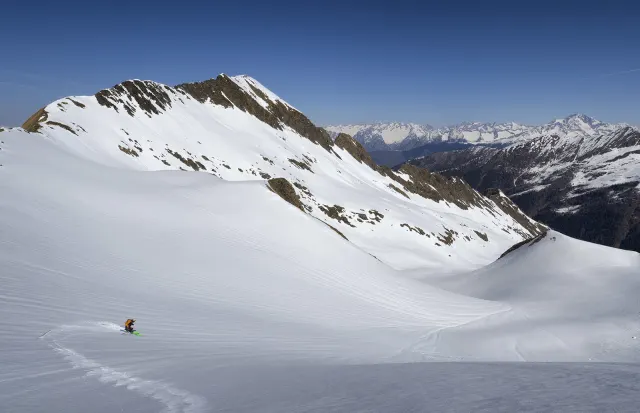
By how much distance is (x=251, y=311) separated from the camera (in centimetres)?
1648

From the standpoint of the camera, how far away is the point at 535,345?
20.2 m

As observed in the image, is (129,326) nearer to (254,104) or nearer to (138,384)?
(138,384)

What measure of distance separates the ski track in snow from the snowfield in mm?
51

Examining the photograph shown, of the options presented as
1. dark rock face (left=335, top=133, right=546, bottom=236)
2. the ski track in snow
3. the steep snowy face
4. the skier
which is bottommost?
the ski track in snow

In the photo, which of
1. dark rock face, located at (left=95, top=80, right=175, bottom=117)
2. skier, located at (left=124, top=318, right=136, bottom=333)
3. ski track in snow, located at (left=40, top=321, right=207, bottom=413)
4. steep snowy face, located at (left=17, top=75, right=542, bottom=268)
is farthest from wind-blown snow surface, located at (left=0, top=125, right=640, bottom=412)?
dark rock face, located at (left=95, top=80, right=175, bottom=117)

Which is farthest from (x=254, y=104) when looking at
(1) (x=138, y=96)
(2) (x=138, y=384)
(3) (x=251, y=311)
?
(2) (x=138, y=384)

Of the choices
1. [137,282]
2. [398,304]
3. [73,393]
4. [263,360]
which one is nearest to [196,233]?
[137,282]

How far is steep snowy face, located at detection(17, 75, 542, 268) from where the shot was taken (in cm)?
5371

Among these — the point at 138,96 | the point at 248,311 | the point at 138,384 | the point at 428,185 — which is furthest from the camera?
the point at 428,185

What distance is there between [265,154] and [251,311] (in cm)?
7477

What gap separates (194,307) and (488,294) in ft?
82.9

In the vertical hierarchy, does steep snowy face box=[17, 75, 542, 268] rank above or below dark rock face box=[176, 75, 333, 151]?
below

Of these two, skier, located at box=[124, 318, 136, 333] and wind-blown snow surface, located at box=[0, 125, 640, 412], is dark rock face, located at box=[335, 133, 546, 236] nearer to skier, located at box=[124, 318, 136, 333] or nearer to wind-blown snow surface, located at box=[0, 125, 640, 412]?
wind-blown snow surface, located at box=[0, 125, 640, 412]

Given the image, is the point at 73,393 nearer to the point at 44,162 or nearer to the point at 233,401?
the point at 233,401
